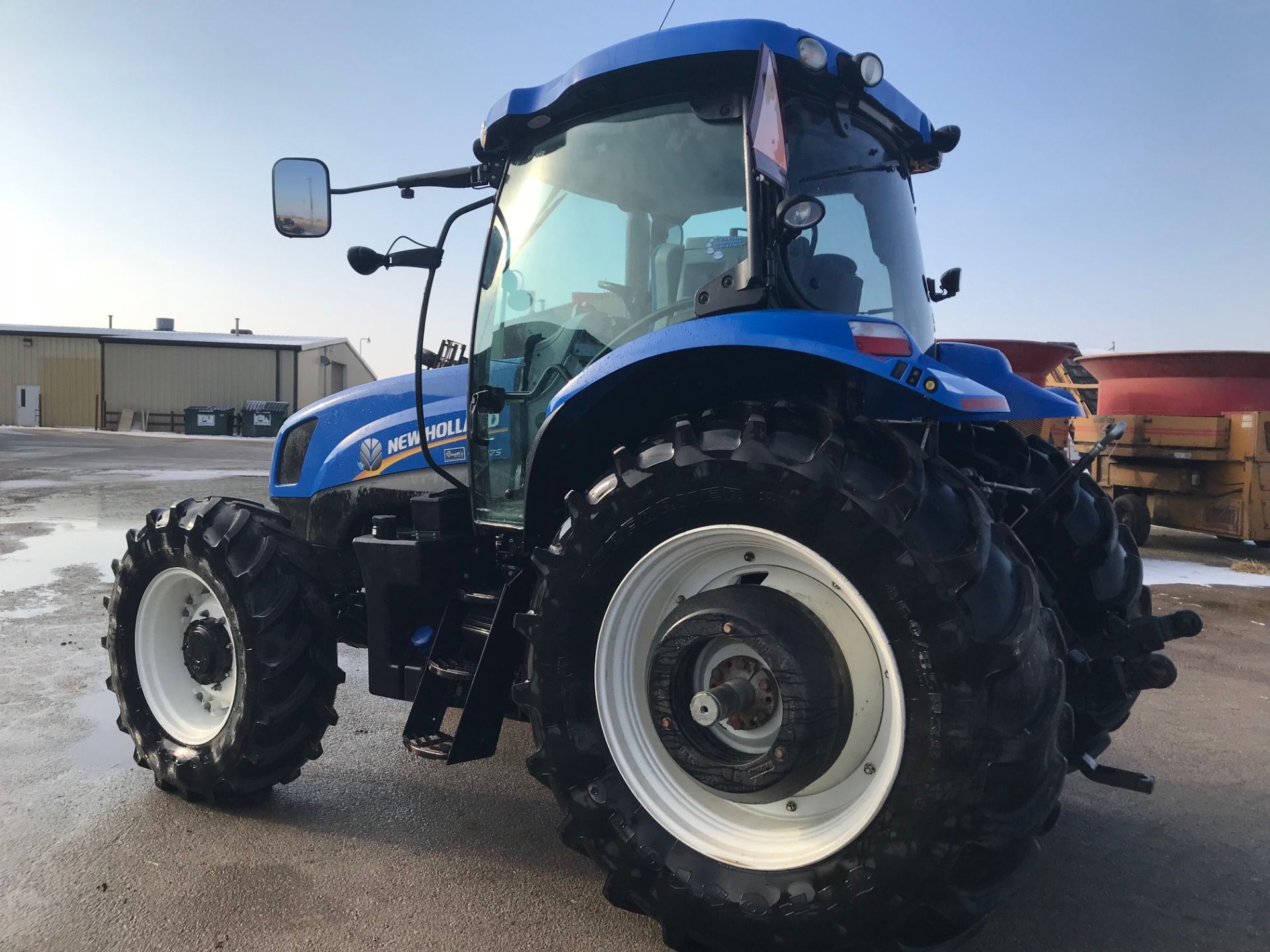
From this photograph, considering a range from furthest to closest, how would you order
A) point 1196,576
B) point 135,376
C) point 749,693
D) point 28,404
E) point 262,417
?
point 28,404
point 135,376
point 262,417
point 1196,576
point 749,693

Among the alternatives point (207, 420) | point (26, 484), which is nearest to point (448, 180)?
point (26, 484)

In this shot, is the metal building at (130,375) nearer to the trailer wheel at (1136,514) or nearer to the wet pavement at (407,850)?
the trailer wheel at (1136,514)

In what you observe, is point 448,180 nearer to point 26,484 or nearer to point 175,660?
point 175,660

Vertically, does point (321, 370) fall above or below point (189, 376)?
above

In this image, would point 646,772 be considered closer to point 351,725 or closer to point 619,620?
point 619,620

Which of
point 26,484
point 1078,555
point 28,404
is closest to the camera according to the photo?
point 1078,555

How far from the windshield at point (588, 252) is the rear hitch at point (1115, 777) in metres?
1.72

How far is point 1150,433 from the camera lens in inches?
370

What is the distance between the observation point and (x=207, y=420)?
108 ft

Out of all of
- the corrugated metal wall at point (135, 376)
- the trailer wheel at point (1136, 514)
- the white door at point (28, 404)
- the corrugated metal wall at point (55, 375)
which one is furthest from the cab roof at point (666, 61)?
the white door at point (28, 404)

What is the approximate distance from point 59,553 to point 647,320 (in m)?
7.42

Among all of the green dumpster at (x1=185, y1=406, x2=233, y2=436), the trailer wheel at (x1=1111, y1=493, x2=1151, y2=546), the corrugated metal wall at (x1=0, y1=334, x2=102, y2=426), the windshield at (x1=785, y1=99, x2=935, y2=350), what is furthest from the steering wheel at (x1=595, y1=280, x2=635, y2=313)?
the corrugated metal wall at (x1=0, y1=334, x2=102, y2=426)

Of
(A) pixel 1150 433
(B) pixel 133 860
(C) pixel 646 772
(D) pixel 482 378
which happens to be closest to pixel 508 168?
(D) pixel 482 378

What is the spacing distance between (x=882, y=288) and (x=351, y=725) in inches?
117
